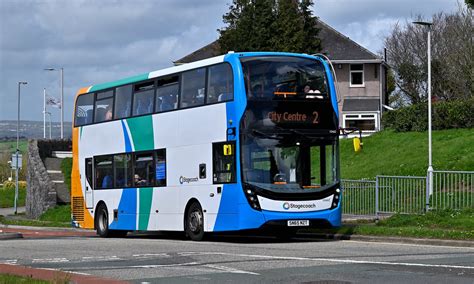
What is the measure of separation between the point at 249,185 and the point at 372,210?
26.7 feet

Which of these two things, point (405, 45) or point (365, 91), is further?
point (405, 45)

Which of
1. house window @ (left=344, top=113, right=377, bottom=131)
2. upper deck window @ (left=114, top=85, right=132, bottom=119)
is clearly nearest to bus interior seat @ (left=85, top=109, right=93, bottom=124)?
upper deck window @ (left=114, top=85, right=132, bottom=119)

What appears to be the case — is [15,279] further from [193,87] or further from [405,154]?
[405,154]

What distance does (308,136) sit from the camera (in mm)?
24047

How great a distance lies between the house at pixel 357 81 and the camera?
70.6 m

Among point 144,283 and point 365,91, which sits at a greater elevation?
point 365,91

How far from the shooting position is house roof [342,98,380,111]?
7094 cm

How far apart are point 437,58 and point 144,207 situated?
52969mm

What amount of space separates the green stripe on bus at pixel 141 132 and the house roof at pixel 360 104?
143 ft

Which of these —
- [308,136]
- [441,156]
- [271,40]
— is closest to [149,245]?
[308,136]

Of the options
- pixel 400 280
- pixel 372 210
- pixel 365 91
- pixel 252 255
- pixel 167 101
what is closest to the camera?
pixel 400 280

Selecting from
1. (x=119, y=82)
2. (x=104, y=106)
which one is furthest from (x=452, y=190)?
(x=104, y=106)

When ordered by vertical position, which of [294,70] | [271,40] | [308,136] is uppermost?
[271,40]

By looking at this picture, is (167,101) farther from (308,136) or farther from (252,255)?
(252,255)
